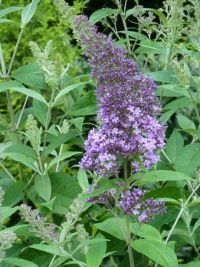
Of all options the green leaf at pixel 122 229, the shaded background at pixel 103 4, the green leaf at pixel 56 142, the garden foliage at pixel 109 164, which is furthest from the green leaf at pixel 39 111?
the shaded background at pixel 103 4

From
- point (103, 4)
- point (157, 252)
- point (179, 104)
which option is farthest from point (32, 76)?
point (103, 4)

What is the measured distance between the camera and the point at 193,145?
244 cm

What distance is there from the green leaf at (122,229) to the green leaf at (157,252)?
0.06 metres

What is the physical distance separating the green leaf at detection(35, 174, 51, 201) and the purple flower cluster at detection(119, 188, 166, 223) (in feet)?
1.61

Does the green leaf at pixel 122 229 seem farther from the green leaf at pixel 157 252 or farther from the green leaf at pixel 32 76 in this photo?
the green leaf at pixel 32 76

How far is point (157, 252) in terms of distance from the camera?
1.89 meters

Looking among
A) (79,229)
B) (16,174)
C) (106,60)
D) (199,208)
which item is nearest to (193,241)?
(199,208)

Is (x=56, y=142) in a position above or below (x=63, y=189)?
above

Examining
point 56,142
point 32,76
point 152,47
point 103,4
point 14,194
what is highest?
point 152,47

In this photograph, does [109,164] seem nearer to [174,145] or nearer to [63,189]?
[63,189]

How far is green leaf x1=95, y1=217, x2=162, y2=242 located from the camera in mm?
2014

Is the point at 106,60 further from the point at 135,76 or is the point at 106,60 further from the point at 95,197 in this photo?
the point at 95,197

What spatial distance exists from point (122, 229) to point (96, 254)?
145 mm

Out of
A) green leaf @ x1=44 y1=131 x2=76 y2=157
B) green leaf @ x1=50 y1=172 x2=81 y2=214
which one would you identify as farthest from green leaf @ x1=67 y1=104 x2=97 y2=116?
green leaf @ x1=50 y1=172 x2=81 y2=214
